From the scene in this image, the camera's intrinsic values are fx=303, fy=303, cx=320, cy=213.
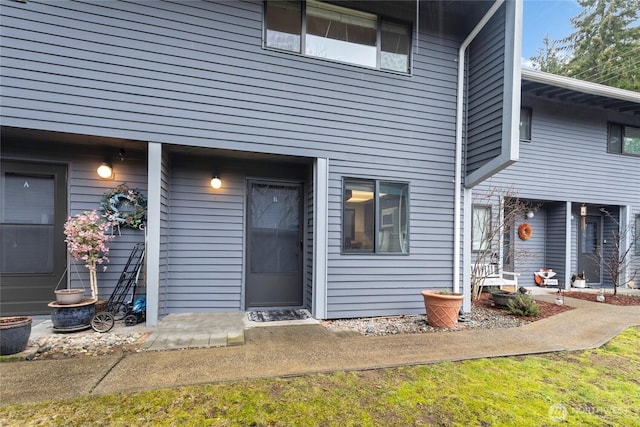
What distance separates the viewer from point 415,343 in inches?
144

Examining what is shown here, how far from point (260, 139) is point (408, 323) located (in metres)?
3.47

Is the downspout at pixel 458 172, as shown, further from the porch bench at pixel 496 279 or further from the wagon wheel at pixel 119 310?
the wagon wheel at pixel 119 310

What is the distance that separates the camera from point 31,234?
422 cm

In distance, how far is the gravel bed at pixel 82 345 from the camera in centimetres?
313

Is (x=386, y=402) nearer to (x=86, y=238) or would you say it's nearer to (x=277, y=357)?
(x=277, y=357)

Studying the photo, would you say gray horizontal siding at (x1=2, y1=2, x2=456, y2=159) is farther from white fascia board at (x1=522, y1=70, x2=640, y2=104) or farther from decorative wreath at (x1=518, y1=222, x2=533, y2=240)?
decorative wreath at (x1=518, y1=222, x2=533, y2=240)

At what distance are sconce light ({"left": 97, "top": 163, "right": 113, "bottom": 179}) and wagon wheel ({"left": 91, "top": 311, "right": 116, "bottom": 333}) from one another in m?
1.93

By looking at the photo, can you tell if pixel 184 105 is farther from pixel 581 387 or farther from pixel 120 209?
pixel 581 387

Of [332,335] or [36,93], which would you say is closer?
[36,93]

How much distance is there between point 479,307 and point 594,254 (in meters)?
5.67

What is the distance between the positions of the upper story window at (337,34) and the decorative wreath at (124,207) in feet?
9.80

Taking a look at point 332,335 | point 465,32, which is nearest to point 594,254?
point 465,32

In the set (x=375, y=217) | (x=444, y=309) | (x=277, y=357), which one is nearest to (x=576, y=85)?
(x=375, y=217)

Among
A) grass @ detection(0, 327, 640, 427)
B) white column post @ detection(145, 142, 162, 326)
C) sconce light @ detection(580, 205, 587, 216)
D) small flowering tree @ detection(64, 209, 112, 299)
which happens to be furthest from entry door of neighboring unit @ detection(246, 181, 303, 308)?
sconce light @ detection(580, 205, 587, 216)
